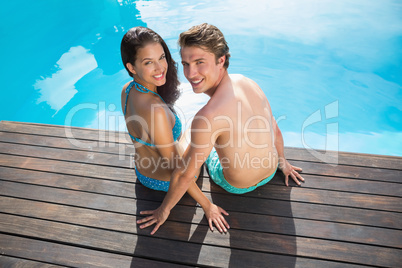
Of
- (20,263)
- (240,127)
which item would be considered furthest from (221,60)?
(20,263)

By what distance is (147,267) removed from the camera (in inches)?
73.6

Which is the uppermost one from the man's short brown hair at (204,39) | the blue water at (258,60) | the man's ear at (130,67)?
the man's short brown hair at (204,39)

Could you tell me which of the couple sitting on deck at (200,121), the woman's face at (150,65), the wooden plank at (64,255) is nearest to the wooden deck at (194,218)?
the wooden plank at (64,255)

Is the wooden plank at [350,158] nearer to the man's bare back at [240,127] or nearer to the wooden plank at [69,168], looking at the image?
the man's bare back at [240,127]

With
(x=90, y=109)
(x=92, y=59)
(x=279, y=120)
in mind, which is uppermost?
(x=92, y=59)

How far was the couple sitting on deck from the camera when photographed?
173cm

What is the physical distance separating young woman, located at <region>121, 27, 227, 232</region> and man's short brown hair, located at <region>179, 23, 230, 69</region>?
240mm

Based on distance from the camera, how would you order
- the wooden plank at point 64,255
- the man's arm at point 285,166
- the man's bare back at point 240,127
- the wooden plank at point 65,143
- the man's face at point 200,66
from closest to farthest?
the man's bare back at point 240,127
the man's face at point 200,66
the wooden plank at point 64,255
the man's arm at point 285,166
the wooden plank at point 65,143

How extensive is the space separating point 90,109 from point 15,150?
7.03 ft

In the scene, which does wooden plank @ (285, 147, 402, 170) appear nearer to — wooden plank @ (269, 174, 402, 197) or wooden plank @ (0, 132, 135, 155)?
wooden plank @ (269, 174, 402, 197)

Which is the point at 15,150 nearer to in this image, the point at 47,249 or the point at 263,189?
the point at 47,249

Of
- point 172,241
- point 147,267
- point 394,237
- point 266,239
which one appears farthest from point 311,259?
point 147,267

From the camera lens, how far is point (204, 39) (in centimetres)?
173

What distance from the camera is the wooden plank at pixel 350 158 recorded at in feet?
8.20
